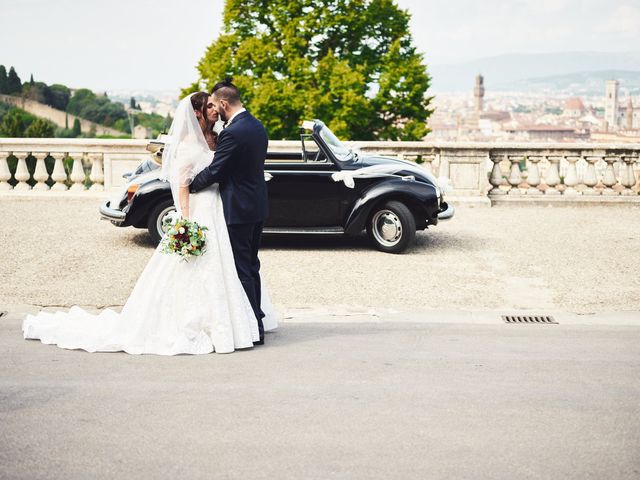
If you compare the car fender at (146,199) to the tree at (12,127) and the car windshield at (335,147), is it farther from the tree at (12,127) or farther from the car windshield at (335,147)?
the tree at (12,127)

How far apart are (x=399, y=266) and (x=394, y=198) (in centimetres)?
110

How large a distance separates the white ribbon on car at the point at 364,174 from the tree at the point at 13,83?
12310 centimetres

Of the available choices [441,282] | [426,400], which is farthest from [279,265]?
[426,400]

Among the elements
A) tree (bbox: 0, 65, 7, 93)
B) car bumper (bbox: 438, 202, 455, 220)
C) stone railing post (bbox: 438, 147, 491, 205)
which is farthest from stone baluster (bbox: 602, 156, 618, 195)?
tree (bbox: 0, 65, 7, 93)

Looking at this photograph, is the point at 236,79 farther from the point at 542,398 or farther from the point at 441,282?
the point at 542,398

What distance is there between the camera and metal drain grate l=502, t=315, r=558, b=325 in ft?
25.3

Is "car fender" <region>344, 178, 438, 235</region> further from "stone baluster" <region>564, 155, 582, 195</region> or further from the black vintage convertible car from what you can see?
"stone baluster" <region>564, 155, 582, 195</region>

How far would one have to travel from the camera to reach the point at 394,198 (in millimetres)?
10820

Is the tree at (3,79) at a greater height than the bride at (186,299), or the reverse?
the tree at (3,79)

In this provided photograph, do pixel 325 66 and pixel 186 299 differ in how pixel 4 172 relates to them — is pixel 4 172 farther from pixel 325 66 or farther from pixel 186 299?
pixel 325 66

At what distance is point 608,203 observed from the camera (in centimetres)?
1542

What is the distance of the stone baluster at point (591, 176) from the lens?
51.2 feet

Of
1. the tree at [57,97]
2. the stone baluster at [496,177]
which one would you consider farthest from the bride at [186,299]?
the tree at [57,97]

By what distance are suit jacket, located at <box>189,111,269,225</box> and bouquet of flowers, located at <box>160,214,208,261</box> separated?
0.91 ft
